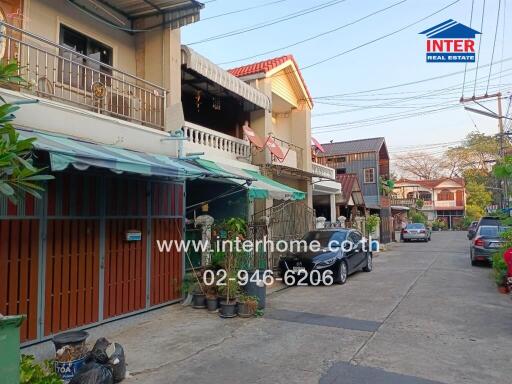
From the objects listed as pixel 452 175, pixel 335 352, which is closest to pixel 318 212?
pixel 335 352

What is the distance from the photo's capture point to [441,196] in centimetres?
6106

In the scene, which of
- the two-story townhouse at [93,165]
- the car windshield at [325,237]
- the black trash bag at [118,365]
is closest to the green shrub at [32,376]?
the black trash bag at [118,365]

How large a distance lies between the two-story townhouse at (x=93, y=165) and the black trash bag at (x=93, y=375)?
1.63 m

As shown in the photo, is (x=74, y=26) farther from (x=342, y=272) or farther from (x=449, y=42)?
(x=449, y=42)

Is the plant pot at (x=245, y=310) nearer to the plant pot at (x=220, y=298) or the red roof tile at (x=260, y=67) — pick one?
the plant pot at (x=220, y=298)

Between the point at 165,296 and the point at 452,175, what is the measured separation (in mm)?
66115

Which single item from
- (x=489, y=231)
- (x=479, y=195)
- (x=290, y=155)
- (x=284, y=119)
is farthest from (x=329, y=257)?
(x=479, y=195)

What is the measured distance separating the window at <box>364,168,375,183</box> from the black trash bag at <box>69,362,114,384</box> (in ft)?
97.3

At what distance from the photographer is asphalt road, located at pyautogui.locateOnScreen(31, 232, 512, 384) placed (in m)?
4.89

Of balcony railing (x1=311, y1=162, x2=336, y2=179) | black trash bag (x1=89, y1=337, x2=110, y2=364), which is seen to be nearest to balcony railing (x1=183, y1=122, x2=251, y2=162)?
black trash bag (x1=89, y1=337, x2=110, y2=364)

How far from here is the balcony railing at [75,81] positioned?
649cm

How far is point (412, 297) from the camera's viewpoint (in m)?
9.49

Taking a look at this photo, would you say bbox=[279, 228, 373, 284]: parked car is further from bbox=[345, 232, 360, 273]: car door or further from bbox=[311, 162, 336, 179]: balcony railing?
bbox=[311, 162, 336, 179]: balcony railing

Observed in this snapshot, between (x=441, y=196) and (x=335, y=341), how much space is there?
6131cm
